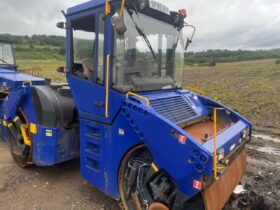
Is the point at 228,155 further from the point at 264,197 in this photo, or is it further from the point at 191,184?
the point at 264,197

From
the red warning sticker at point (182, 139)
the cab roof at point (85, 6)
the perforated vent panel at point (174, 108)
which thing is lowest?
the red warning sticker at point (182, 139)

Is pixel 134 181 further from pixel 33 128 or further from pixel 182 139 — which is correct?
pixel 33 128

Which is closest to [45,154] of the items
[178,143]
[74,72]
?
[74,72]

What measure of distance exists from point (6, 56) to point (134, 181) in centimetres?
595

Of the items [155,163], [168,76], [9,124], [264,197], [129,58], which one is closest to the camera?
[155,163]

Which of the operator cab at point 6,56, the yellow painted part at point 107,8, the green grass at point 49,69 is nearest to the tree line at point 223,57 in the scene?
the green grass at point 49,69

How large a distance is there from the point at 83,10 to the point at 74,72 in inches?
34.8

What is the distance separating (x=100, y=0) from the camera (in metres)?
3.54

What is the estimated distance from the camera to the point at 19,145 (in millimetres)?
5141

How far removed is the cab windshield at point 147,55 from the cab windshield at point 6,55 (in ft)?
17.0

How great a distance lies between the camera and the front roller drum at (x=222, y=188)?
2.96 meters

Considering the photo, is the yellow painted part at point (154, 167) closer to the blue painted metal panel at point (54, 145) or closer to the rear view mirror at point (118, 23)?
the rear view mirror at point (118, 23)

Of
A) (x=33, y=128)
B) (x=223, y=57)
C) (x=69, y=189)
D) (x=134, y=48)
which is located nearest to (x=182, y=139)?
(x=134, y=48)

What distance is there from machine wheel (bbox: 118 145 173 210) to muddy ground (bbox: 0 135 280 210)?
46cm
